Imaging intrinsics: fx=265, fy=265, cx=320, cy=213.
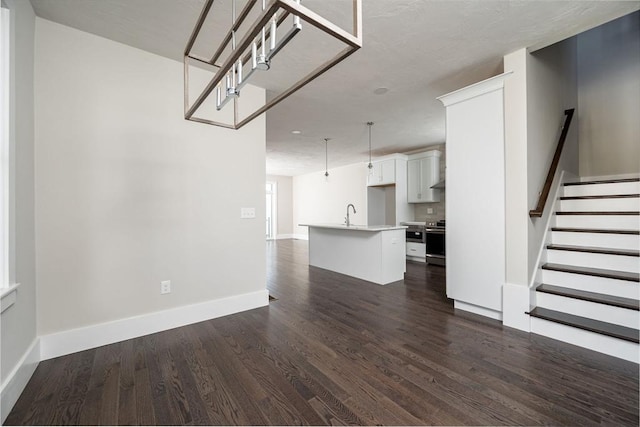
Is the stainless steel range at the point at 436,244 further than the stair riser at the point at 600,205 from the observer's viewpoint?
Yes

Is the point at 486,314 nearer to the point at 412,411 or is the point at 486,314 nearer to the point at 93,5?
the point at 412,411

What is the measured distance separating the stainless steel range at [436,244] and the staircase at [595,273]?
217cm

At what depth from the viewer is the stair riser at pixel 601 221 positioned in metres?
2.66

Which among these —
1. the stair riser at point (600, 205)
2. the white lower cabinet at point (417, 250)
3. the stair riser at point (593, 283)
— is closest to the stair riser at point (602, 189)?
the stair riser at point (600, 205)

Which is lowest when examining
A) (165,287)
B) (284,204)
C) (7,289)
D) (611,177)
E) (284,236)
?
(284,236)

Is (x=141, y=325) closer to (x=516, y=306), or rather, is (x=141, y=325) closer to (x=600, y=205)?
(x=516, y=306)

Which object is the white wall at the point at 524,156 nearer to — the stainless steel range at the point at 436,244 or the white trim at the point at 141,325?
the stainless steel range at the point at 436,244

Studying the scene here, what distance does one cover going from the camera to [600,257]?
2.52 meters

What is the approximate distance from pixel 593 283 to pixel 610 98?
3.04 metres

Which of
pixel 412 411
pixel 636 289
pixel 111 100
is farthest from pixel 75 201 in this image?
pixel 636 289

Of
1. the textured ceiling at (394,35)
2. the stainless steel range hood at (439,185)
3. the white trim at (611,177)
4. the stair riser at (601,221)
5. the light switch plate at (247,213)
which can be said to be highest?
the textured ceiling at (394,35)

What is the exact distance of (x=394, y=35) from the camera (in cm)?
223

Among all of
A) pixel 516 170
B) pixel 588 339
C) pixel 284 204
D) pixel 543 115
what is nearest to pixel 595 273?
pixel 588 339

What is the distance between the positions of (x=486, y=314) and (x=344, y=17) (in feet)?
9.99
